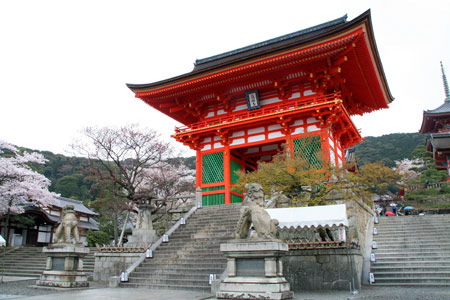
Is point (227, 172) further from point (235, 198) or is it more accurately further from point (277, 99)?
point (277, 99)

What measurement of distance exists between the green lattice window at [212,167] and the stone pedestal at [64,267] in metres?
8.82

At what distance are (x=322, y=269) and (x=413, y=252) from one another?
4.70 metres

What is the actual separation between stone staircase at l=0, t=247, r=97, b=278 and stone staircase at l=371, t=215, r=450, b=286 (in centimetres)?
1161

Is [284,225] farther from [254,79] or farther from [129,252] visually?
[254,79]

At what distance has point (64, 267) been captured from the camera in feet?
33.4

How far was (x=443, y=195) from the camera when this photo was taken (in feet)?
70.6

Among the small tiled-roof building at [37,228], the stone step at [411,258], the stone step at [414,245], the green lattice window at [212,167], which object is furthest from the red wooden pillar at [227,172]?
the small tiled-roof building at [37,228]

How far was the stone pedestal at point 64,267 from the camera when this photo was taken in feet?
32.8

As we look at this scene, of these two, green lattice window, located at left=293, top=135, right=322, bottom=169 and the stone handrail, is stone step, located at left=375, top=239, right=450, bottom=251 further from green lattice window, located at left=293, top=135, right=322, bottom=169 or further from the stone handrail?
the stone handrail

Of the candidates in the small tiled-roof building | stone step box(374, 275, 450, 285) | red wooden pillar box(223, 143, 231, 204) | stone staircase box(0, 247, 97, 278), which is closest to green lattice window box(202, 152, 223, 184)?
red wooden pillar box(223, 143, 231, 204)

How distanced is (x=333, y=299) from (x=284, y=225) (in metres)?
2.54

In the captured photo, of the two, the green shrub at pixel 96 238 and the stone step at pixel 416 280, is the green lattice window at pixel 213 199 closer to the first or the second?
the stone step at pixel 416 280

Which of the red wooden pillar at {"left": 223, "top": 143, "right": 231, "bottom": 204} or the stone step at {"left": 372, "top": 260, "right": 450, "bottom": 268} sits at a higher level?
the red wooden pillar at {"left": 223, "top": 143, "right": 231, "bottom": 204}

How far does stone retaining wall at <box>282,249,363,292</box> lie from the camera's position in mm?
9516
